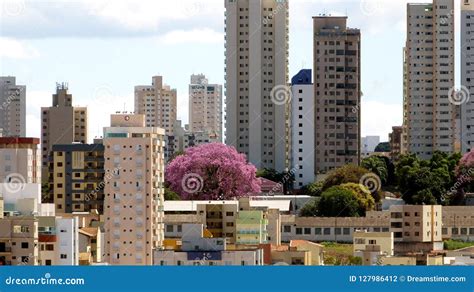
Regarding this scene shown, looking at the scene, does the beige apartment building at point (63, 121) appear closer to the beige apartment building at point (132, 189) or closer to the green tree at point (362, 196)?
the green tree at point (362, 196)

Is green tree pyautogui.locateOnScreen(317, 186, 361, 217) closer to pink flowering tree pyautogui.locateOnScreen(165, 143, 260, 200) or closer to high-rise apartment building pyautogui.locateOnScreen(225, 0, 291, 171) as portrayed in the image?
pink flowering tree pyautogui.locateOnScreen(165, 143, 260, 200)

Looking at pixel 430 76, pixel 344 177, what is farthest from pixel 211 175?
pixel 430 76

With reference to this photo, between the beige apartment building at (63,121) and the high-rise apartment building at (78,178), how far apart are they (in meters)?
9.23

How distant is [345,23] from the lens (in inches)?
1815

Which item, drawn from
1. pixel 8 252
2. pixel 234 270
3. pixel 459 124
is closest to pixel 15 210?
pixel 8 252

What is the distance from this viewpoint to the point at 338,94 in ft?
149

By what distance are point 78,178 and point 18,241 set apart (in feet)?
39.8

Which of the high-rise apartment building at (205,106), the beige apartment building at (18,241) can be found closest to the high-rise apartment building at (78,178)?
the beige apartment building at (18,241)

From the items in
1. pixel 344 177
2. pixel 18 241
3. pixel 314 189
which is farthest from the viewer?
pixel 314 189

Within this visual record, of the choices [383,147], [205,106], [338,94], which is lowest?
[383,147]

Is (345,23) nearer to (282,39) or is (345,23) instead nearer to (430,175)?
(282,39)

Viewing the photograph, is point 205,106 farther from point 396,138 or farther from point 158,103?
point 396,138

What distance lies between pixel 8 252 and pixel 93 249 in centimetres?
456

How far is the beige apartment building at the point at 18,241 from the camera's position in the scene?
19.2 meters
